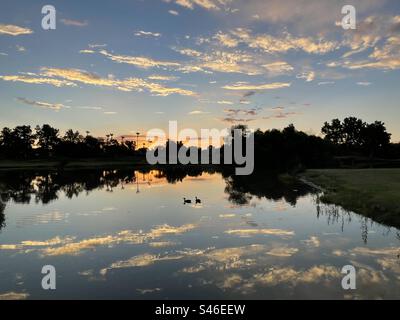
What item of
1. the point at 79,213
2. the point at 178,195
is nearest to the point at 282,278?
the point at 79,213

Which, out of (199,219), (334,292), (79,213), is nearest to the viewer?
(334,292)

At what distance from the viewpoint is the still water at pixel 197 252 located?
614 inches

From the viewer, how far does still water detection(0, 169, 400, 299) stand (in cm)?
1560

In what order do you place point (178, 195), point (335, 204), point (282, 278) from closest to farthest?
point (282, 278)
point (335, 204)
point (178, 195)

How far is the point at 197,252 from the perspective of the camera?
70.3 ft

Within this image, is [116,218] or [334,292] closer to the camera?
[334,292]

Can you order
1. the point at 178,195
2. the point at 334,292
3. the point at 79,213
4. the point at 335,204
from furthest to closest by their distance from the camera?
the point at 178,195
the point at 335,204
the point at 79,213
the point at 334,292

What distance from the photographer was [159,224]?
29750 millimetres

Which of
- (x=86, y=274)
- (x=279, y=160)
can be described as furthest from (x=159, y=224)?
(x=279, y=160)

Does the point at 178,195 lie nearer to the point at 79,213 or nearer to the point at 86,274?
the point at 79,213

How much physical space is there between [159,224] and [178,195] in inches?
801

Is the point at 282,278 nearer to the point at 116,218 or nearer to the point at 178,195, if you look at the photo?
the point at 116,218
